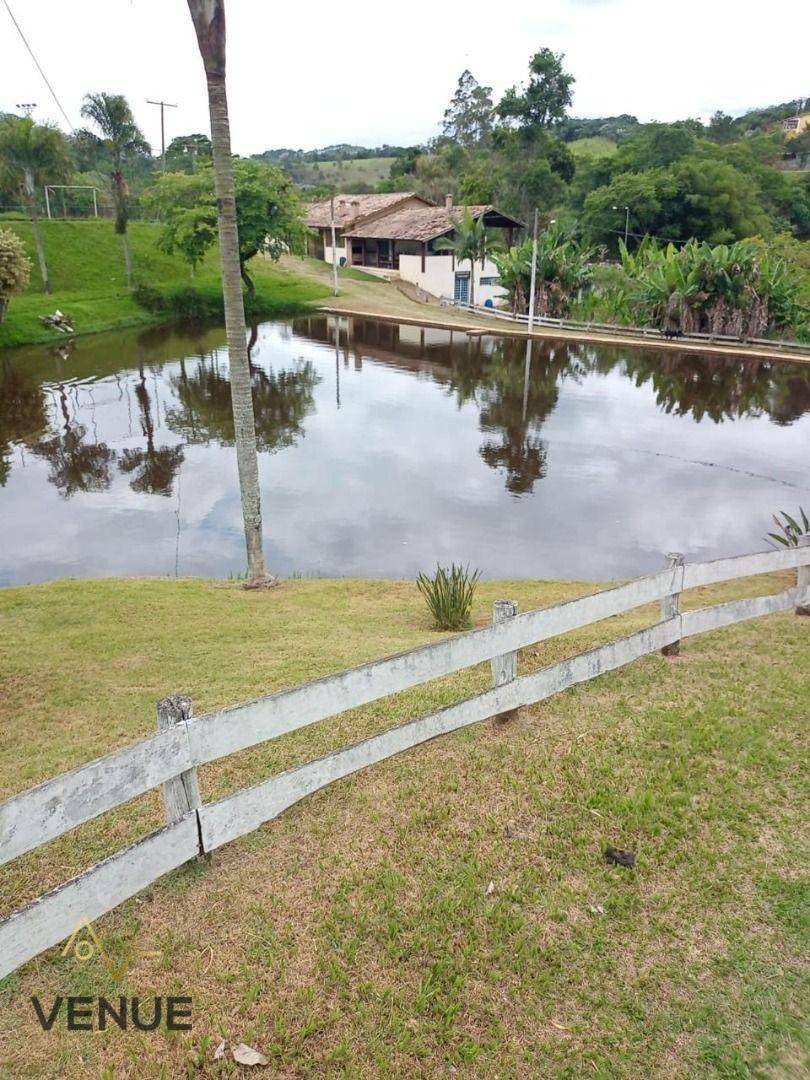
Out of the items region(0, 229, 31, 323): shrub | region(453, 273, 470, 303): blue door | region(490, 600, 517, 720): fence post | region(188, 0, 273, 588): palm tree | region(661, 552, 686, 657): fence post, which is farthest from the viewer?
region(453, 273, 470, 303): blue door

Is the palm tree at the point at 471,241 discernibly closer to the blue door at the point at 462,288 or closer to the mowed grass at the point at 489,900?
the blue door at the point at 462,288

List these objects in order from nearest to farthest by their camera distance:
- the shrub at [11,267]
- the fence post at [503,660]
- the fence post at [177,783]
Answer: the fence post at [177,783] → the fence post at [503,660] → the shrub at [11,267]

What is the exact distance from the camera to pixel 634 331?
35594 mm

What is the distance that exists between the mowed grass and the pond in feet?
22.1

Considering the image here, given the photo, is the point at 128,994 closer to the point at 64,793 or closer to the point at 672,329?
the point at 64,793

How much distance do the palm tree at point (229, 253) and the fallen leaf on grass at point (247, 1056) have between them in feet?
24.6

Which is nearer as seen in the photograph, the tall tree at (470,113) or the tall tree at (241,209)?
the tall tree at (241,209)

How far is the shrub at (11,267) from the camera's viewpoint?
27.9 m

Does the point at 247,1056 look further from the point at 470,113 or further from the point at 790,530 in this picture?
the point at 470,113

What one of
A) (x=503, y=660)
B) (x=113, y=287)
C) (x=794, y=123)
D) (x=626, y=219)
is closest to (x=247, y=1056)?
(x=503, y=660)

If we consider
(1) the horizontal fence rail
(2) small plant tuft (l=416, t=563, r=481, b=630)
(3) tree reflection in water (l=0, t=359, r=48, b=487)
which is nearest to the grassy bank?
(3) tree reflection in water (l=0, t=359, r=48, b=487)

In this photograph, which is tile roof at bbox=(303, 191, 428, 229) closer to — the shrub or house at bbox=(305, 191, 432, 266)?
house at bbox=(305, 191, 432, 266)

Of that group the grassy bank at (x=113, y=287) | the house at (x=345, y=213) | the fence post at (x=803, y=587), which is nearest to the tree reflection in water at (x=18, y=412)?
the grassy bank at (x=113, y=287)

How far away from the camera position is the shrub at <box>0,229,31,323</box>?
27.9 m
